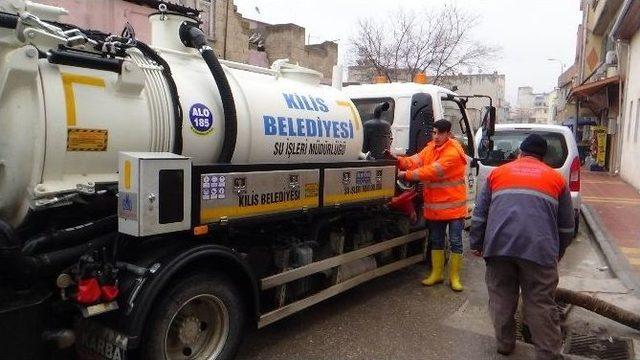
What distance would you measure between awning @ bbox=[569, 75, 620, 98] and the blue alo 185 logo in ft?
59.6

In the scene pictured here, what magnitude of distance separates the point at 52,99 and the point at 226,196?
3.70ft

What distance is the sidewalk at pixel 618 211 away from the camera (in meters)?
7.52

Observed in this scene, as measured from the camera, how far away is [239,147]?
Answer: 3.73 metres

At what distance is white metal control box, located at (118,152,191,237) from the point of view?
279 cm

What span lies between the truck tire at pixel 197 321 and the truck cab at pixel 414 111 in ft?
10.8

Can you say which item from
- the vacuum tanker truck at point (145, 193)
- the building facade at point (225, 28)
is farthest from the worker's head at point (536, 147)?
the building facade at point (225, 28)

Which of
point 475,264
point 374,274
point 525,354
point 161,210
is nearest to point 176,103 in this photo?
point 161,210

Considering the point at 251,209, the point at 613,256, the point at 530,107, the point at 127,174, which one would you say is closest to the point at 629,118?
the point at 613,256

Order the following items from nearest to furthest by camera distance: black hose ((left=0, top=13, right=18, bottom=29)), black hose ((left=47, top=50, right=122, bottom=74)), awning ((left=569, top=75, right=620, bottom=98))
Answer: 1. black hose ((left=0, top=13, right=18, bottom=29))
2. black hose ((left=47, top=50, right=122, bottom=74))
3. awning ((left=569, top=75, right=620, bottom=98))

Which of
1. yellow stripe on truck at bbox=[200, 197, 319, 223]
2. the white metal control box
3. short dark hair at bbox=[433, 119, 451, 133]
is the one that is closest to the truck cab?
short dark hair at bbox=[433, 119, 451, 133]

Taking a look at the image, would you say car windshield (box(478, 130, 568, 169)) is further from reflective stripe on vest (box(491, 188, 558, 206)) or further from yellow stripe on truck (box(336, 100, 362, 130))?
reflective stripe on vest (box(491, 188, 558, 206))

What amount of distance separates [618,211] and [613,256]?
14.8 ft

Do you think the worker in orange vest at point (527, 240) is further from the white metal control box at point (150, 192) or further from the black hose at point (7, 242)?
the black hose at point (7, 242)

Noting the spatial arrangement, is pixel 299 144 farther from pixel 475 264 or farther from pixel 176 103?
pixel 475 264
